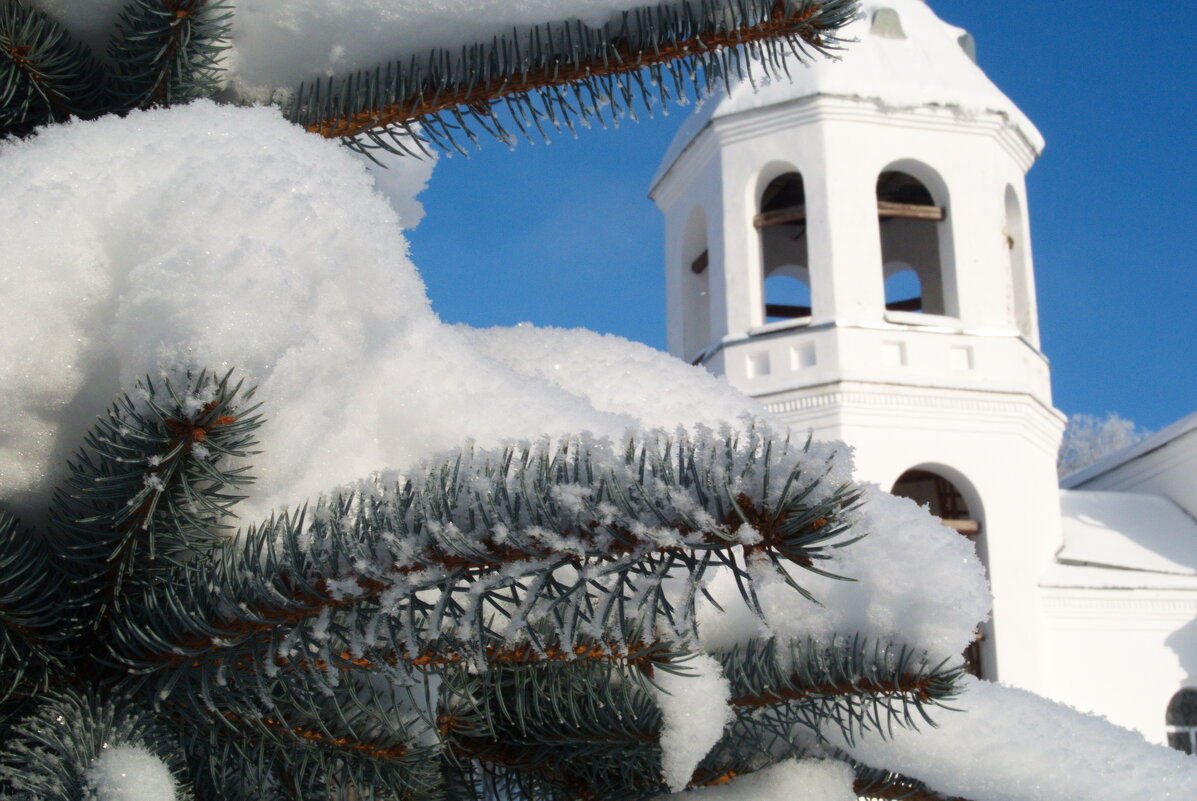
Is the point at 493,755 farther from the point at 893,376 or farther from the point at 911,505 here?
the point at 893,376

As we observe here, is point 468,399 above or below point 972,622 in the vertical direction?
above

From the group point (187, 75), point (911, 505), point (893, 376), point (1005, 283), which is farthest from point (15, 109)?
point (1005, 283)

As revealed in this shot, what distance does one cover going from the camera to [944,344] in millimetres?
10961

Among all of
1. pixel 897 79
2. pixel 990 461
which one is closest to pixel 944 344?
pixel 990 461

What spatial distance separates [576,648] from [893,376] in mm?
10247

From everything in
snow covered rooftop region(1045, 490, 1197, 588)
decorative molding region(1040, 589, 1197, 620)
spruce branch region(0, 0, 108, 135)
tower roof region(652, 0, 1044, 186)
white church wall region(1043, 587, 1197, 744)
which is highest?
tower roof region(652, 0, 1044, 186)

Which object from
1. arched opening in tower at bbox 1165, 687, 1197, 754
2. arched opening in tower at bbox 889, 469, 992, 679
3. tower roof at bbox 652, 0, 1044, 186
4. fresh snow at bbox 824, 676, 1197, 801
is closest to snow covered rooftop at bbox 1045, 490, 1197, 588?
arched opening in tower at bbox 889, 469, 992, 679

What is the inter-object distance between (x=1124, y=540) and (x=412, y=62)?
12.5 metres

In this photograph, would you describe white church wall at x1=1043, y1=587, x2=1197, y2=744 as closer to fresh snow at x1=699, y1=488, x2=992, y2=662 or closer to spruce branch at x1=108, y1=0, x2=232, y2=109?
fresh snow at x1=699, y1=488, x2=992, y2=662

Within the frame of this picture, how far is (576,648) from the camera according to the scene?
0.85 metres

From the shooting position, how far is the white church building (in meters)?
10.8

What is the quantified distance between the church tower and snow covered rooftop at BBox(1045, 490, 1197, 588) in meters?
0.40

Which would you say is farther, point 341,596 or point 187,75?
point 187,75

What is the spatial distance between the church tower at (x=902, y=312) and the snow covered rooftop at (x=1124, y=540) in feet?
1.31
